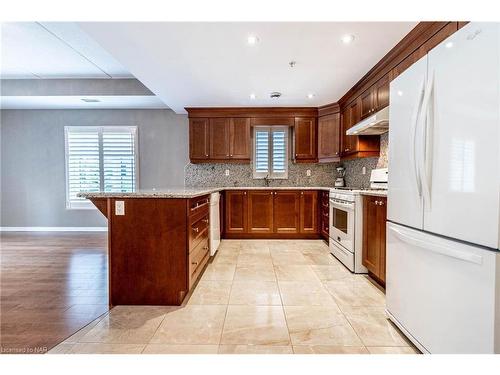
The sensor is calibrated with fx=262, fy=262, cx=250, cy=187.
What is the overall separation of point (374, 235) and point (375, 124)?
1.28 meters

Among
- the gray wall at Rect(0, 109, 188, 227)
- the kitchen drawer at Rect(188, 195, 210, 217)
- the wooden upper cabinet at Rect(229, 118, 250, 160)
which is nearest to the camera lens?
the kitchen drawer at Rect(188, 195, 210, 217)

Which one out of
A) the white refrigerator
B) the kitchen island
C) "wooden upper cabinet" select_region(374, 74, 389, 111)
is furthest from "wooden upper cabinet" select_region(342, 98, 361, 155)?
the kitchen island

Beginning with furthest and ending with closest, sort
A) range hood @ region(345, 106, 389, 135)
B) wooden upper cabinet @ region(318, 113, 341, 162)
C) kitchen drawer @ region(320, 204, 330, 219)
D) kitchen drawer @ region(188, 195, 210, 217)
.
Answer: wooden upper cabinet @ region(318, 113, 341, 162) → kitchen drawer @ region(320, 204, 330, 219) → range hood @ region(345, 106, 389, 135) → kitchen drawer @ region(188, 195, 210, 217)

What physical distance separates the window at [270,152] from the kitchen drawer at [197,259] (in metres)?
2.44

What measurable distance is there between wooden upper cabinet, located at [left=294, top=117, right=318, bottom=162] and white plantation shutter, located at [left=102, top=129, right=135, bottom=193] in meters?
3.33

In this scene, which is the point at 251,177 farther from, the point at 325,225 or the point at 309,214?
the point at 325,225

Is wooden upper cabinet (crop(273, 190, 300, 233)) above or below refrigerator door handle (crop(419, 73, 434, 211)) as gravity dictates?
below

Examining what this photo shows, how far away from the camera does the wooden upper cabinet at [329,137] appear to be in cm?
451

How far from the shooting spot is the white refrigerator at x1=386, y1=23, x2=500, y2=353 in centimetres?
111

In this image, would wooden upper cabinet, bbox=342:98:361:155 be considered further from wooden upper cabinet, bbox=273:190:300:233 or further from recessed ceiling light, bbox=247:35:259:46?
recessed ceiling light, bbox=247:35:259:46

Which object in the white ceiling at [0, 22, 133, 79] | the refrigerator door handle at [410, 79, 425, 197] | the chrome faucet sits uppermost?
the white ceiling at [0, 22, 133, 79]
